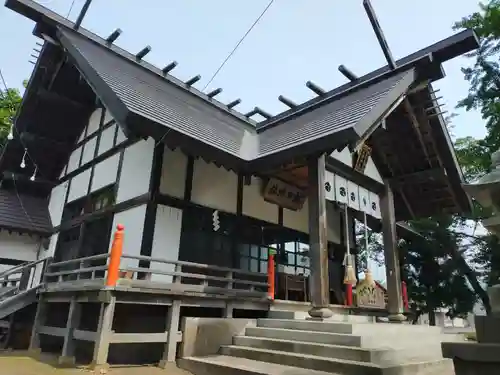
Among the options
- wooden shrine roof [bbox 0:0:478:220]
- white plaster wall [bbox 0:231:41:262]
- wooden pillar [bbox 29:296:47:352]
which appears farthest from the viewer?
white plaster wall [bbox 0:231:41:262]

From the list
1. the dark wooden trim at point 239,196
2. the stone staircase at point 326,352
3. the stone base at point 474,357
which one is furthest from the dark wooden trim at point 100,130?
the stone base at point 474,357

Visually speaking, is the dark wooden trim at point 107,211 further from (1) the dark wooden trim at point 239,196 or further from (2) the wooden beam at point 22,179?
(1) the dark wooden trim at point 239,196

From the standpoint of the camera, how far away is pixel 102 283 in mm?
5652

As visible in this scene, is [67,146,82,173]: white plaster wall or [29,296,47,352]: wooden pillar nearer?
[29,296,47,352]: wooden pillar

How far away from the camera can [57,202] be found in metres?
11.6

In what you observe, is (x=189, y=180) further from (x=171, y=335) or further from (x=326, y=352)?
(x=326, y=352)

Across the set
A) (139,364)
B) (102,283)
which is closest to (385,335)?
(139,364)

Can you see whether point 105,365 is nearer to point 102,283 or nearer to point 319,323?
point 102,283

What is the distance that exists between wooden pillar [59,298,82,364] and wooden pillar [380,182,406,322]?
652cm

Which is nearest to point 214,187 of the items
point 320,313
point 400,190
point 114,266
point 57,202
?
point 114,266

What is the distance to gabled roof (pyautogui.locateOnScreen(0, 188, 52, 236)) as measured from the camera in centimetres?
1073

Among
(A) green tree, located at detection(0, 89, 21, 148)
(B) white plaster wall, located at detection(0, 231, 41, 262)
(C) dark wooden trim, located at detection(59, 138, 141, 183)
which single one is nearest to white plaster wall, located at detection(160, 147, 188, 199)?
(C) dark wooden trim, located at detection(59, 138, 141, 183)

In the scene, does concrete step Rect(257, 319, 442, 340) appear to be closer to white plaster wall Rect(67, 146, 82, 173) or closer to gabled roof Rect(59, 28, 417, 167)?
gabled roof Rect(59, 28, 417, 167)

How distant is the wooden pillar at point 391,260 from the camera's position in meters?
8.27
